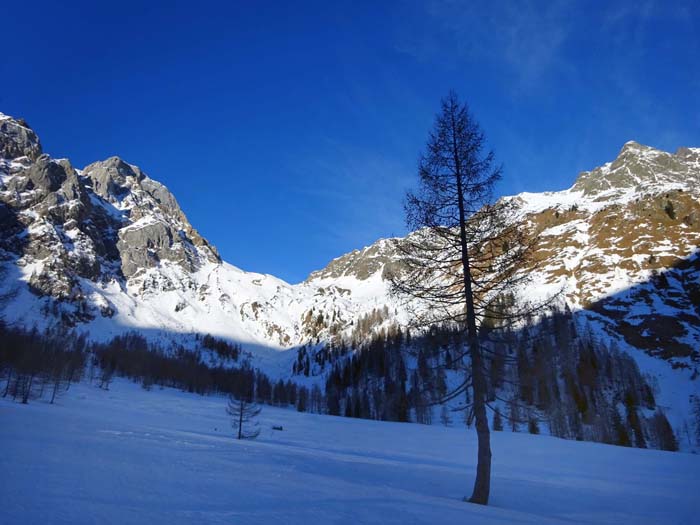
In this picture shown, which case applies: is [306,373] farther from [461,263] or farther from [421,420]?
[461,263]

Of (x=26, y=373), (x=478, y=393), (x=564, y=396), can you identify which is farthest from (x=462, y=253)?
(x=564, y=396)

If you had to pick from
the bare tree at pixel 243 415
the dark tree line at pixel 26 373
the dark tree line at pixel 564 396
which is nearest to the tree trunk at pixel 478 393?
the bare tree at pixel 243 415

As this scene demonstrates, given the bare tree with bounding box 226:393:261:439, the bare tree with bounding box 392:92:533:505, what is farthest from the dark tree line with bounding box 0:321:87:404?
the bare tree with bounding box 392:92:533:505

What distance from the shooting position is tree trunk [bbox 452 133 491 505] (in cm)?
1116

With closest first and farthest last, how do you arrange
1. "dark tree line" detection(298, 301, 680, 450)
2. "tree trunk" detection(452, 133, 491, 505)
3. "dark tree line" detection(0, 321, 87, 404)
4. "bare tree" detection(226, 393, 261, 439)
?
"tree trunk" detection(452, 133, 491, 505) → "bare tree" detection(226, 393, 261, 439) → "dark tree line" detection(0, 321, 87, 404) → "dark tree line" detection(298, 301, 680, 450)

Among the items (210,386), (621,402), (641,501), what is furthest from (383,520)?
(210,386)

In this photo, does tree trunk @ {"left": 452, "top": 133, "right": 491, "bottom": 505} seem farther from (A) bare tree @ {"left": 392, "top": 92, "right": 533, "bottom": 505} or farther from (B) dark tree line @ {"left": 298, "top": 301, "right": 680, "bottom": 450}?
(B) dark tree line @ {"left": 298, "top": 301, "right": 680, "bottom": 450}

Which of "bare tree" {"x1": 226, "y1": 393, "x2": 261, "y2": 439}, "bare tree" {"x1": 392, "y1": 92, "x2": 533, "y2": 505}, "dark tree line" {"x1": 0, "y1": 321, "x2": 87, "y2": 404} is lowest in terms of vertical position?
"bare tree" {"x1": 226, "y1": 393, "x2": 261, "y2": 439}

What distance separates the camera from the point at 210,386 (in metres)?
140

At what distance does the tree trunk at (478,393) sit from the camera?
11164 millimetres

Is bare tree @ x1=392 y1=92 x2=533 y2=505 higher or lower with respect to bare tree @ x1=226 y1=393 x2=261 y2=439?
higher

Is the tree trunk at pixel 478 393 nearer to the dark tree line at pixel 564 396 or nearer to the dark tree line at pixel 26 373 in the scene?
the dark tree line at pixel 564 396

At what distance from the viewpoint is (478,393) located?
1173 centimetres

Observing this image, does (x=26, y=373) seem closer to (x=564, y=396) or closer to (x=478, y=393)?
(x=478, y=393)
